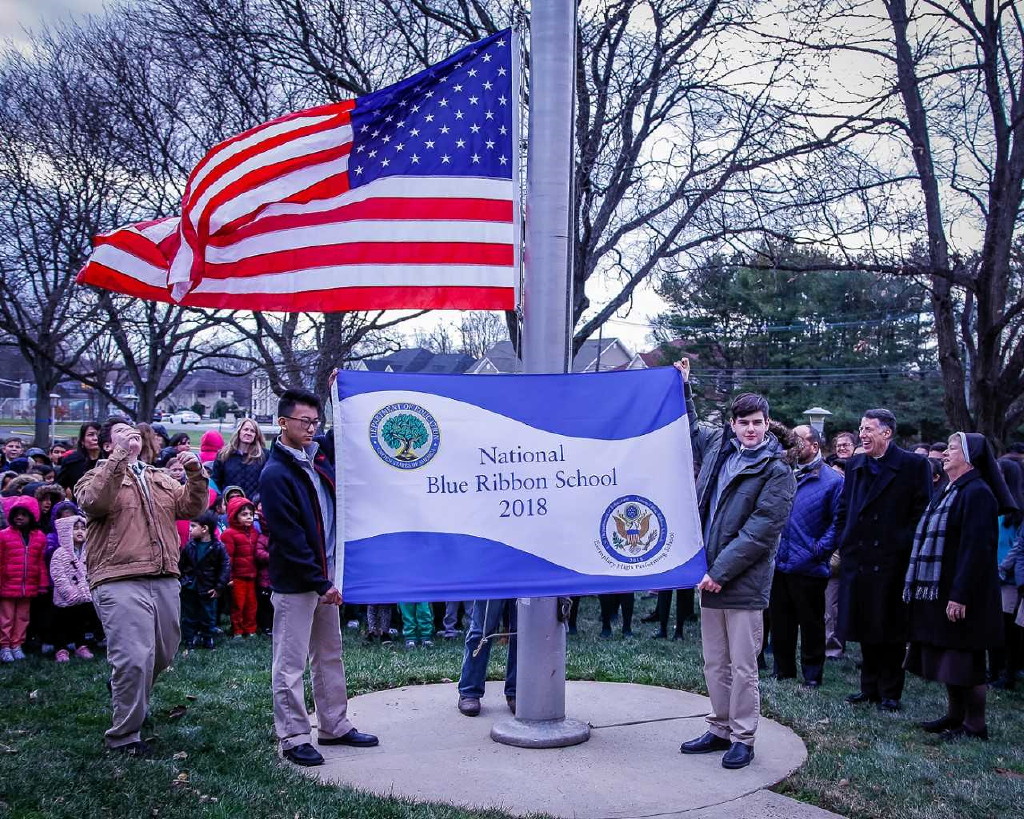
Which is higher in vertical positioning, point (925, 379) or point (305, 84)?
point (305, 84)

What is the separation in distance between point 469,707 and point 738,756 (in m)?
1.97

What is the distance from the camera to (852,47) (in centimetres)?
1423

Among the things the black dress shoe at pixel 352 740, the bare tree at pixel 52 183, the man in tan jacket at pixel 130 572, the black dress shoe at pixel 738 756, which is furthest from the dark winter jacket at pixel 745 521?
the bare tree at pixel 52 183

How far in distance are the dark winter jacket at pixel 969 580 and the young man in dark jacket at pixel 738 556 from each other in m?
1.64

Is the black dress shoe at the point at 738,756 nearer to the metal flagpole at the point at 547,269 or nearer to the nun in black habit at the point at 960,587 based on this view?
the metal flagpole at the point at 547,269

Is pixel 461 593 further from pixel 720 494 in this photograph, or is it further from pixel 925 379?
pixel 925 379

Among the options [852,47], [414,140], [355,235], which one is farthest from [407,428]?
[852,47]

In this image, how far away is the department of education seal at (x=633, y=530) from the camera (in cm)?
595

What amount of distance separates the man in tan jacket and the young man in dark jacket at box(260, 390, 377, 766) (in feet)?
2.38

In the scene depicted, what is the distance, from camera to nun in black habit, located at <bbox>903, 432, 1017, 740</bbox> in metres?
6.91

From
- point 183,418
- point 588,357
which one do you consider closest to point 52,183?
point 588,357

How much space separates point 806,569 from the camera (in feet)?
29.1

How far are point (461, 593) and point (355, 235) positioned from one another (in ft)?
8.79

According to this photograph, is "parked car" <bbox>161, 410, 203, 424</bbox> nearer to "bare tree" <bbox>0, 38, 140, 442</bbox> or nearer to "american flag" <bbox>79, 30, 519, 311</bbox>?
"bare tree" <bbox>0, 38, 140, 442</bbox>
